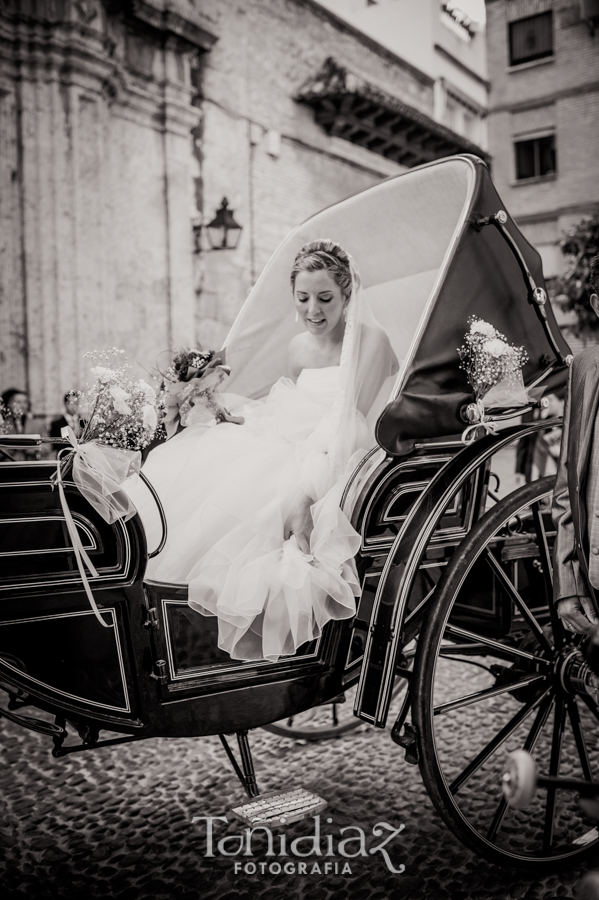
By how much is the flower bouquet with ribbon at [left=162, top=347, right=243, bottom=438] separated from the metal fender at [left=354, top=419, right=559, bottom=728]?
744 mm

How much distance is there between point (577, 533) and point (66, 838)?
1.63 m

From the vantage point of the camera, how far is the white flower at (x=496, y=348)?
2.12 meters

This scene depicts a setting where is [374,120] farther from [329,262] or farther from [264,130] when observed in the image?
[329,262]

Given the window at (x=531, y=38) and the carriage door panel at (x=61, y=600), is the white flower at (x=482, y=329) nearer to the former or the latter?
the carriage door panel at (x=61, y=600)

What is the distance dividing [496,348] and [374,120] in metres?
7.78

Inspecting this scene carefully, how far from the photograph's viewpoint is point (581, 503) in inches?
62.6

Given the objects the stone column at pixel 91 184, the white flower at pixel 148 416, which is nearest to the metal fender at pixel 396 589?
the white flower at pixel 148 416

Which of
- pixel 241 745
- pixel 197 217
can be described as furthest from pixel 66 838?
pixel 197 217

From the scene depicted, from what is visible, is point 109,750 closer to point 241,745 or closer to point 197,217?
point 241,745

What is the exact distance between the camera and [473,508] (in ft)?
7.22

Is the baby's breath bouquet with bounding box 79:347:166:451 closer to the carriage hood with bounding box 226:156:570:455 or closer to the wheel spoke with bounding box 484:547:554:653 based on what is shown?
the carriage hood with bounding box 226:156:570:455

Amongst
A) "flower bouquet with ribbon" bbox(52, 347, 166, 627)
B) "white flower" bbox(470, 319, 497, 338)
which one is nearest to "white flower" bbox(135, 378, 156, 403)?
"flower bouquet with ribbon" bbox(52, 347, 166, 627)

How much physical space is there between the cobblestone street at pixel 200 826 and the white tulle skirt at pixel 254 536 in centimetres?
63

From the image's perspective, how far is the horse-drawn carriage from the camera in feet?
5.44
